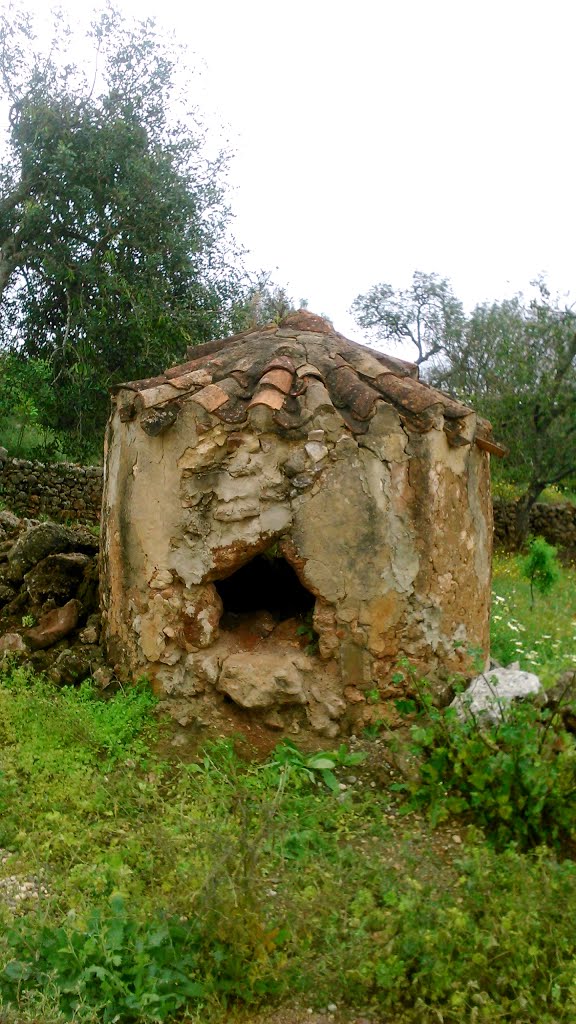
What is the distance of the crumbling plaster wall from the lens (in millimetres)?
5523

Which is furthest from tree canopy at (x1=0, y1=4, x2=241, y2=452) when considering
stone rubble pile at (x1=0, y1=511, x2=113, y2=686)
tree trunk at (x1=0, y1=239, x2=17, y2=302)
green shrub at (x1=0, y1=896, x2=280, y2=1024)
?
green shrub at (x1=0, y1=896, x2=280, y2=1024)

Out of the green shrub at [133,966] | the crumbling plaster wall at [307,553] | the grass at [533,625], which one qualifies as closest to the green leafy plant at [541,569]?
the grass at [533,625]

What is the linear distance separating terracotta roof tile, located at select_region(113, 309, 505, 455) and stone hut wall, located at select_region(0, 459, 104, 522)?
7.73 metres

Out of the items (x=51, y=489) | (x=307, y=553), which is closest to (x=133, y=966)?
(x=307, y=553)

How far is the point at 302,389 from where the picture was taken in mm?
5676

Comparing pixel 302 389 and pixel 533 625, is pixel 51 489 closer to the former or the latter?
pixel 533 625

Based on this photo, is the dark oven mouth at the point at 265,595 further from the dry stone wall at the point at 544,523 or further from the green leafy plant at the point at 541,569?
the dry stone wall at the point at 544,523

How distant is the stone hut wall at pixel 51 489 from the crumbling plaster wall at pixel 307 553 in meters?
8.08

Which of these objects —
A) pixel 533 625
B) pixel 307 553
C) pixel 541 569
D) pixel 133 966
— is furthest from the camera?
pixel 541 569

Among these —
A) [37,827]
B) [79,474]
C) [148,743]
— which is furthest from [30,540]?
[79,474]

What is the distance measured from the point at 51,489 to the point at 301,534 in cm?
890

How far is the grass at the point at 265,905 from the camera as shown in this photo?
10.9 ft

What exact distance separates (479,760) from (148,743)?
2071 millimetres

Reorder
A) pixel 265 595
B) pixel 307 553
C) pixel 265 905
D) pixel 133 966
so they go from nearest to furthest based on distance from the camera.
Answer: pixel 133 966, pixel 265 905, pixel 307 553, pixel 265 595
